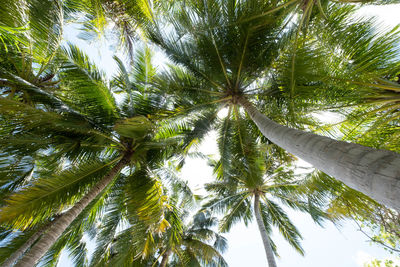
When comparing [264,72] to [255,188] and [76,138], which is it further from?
[76,138]

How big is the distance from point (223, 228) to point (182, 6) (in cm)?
806

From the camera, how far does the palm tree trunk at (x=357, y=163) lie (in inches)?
41.6

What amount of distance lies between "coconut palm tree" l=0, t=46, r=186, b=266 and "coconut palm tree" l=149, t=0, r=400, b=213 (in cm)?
119

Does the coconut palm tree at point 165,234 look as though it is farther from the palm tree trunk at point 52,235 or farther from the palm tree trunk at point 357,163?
the palm tree trunk at point 357,163

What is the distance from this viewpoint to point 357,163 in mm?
1306

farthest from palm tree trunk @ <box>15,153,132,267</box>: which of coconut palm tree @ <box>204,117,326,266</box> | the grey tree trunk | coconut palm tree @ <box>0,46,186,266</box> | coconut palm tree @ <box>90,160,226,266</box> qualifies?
coconut palm tree @ <box>204,117,326,266</box>

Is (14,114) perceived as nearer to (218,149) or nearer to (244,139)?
(218,149)

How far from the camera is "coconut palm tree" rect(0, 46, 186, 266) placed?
3.27 m

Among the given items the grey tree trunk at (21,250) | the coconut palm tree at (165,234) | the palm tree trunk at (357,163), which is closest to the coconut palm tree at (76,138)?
the grey tree trunk at (21,250)

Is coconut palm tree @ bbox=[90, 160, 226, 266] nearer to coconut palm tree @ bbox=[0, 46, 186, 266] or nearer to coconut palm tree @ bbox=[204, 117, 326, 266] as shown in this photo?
coconut palm tree @ bbox=[0, 46, 186, 266]

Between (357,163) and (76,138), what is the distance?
5430 millimetres

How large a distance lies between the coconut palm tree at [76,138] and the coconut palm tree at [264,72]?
3.90ft

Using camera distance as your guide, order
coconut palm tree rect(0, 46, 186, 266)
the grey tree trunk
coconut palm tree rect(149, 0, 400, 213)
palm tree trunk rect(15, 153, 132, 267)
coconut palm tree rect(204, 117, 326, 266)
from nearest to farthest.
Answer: coconut palm tree rect(149, 0, 400, 213) → palm tree trunk rect(15, 153, 132, 267) → coconut palm tree rect(0, 46, 186, 266) → the grey tree trunk → coconut palm tree rect(204, 117, 326, 266)

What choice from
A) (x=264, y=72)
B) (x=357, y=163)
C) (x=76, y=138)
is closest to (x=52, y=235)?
(x=76, y=138)
